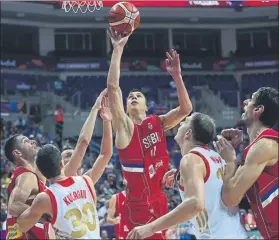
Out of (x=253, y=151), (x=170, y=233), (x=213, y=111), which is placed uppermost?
(x=253, y=151)

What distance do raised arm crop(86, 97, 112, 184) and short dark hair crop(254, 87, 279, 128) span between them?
7.29 ft

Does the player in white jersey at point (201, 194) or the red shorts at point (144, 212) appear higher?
the player in white jersey at point (201, 194)

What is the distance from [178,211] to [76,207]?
1070mm

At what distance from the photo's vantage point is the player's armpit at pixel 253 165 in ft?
11.9

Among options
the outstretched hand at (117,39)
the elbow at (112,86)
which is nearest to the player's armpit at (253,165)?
the elbow at (112,86)

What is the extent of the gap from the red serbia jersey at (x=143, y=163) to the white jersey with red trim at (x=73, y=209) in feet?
2.87

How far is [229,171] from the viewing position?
3768mm

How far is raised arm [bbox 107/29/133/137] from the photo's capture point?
5059mm

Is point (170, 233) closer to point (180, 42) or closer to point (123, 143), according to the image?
point (123, 143)

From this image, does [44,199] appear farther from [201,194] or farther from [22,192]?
[201,194]

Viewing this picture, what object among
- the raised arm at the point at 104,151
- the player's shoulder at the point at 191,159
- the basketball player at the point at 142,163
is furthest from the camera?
the raised arm at the point at 104,151

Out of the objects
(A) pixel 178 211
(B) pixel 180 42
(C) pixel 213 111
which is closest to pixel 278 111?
(A) pixel 178 211

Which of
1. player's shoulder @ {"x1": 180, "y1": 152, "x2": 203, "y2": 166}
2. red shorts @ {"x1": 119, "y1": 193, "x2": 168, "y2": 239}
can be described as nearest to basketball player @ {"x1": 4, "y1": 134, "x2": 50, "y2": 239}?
red shorts @ {"x1": 119, "y1": 193, "x2": 168, "y2": 239}

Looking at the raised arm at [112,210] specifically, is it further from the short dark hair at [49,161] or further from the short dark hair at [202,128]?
the short dark hair at [202,128]
